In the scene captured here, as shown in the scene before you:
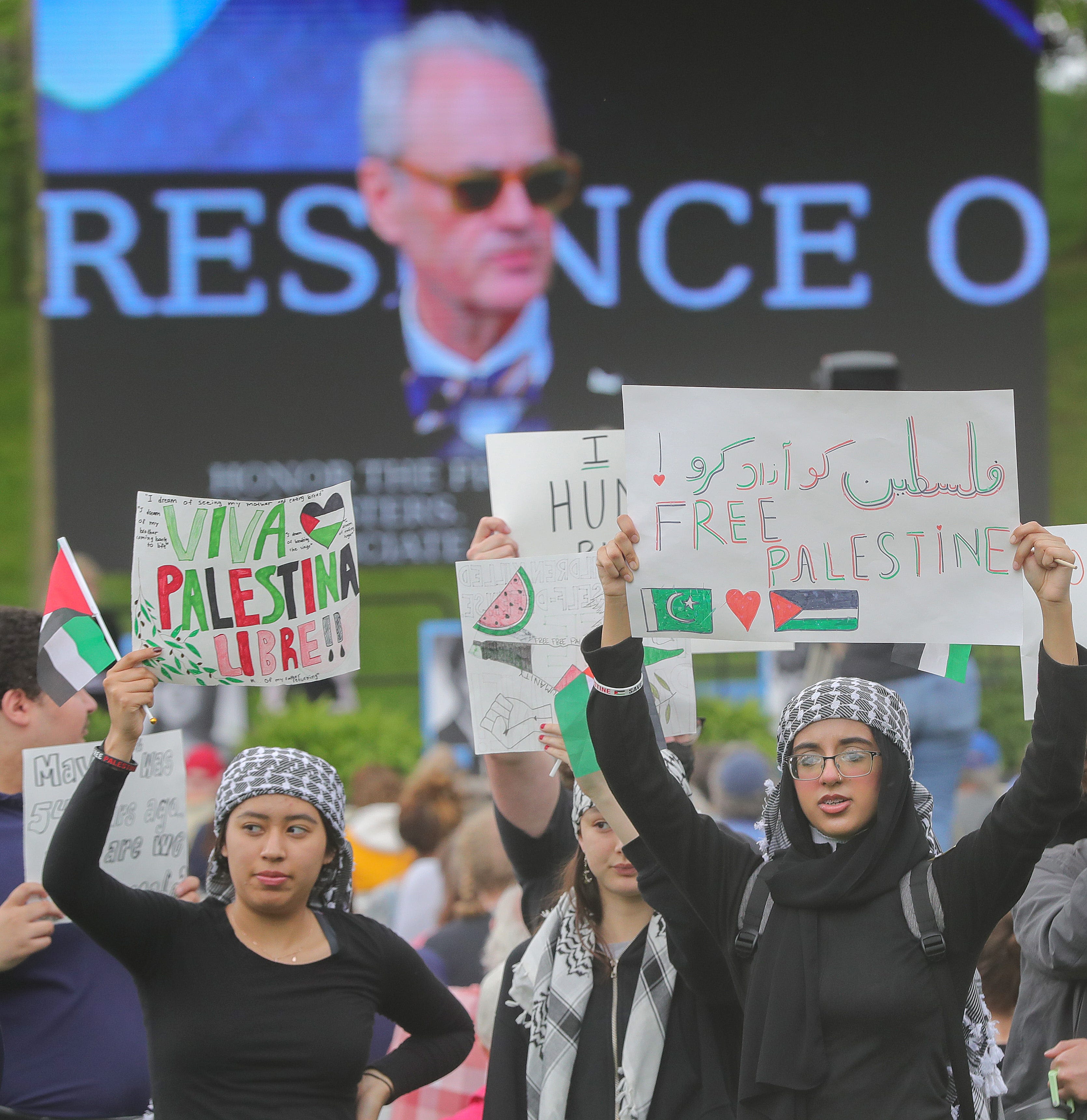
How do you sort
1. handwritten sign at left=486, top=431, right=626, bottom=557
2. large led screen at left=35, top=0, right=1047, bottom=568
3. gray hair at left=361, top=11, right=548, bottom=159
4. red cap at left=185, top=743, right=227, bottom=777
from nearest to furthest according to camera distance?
handwritten sign at left=486, top=431, right=626, bottom=557 → red cap at left=185, top=743, right=227, bottom=777 → large led screen at left=35, top=0, right=1047, bottom=568 → gray hair at left=361, top=11, right=548, bottom=159

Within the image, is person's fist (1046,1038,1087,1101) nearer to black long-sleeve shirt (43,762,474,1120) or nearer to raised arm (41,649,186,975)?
black long-sleeve shirt (43,762,474,1120)

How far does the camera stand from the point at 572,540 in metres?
3.71

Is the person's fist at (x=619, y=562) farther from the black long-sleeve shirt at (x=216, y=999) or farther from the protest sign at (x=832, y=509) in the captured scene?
the black long-sleeve shirt at (x=216, y=999)

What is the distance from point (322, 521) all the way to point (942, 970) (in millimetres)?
1470

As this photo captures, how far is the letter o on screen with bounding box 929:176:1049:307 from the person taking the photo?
410 inches

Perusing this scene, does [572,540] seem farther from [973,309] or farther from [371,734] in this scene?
[973,309]

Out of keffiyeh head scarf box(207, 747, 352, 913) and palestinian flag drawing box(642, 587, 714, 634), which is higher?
palestinian flag drawing box(642, 587, 714, 634)

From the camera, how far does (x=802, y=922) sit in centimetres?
269

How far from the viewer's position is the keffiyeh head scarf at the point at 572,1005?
291cm

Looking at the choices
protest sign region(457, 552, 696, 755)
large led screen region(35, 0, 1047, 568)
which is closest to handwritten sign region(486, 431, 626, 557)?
protest sign region(457, 552, 696, 755)

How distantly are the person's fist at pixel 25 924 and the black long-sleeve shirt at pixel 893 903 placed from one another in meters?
1.12

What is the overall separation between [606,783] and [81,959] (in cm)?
111

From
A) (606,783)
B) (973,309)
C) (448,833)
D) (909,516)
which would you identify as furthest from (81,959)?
(973,309)

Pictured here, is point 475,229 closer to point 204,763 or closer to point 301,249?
point 301,249
